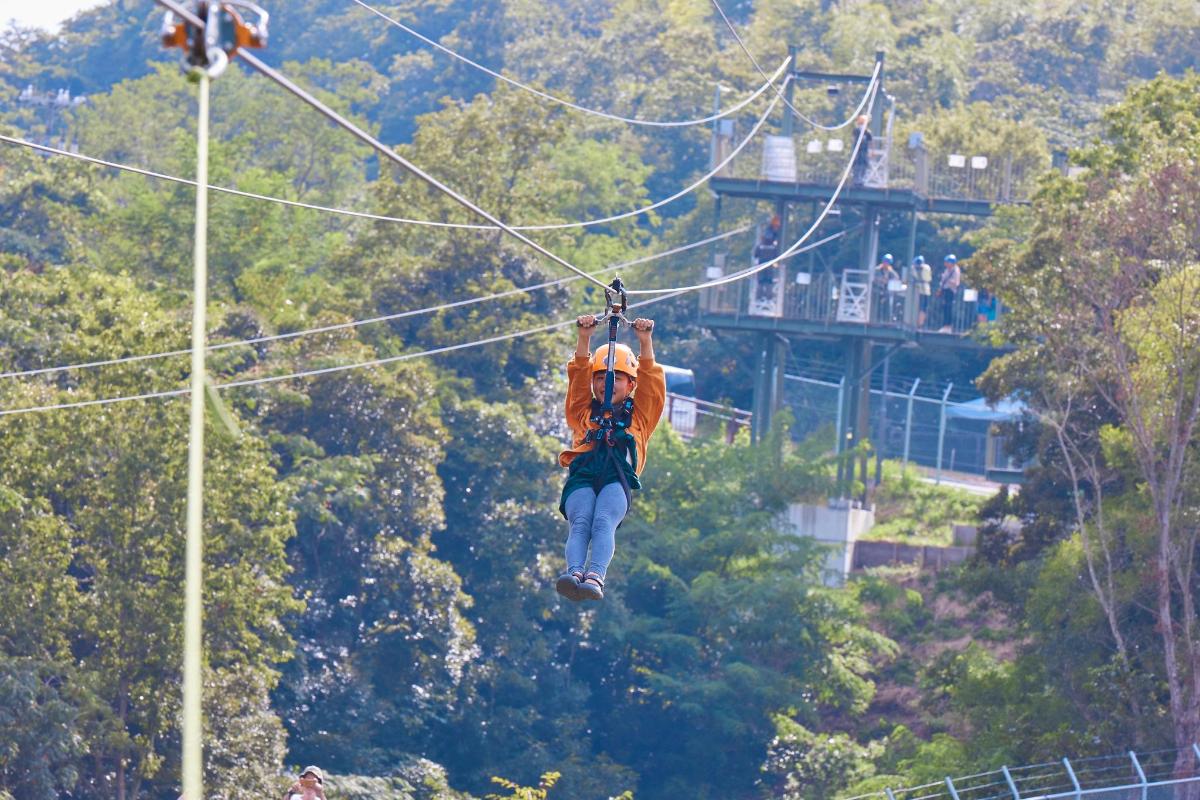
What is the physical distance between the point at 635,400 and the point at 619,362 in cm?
24

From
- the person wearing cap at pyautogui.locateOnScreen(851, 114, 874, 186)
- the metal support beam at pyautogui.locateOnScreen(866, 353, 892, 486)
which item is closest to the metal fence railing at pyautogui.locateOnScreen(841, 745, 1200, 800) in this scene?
the metal support beam at pyautogui.locateOnScreen(866, 353, 892, 486)

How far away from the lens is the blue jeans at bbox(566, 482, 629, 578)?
12242mm

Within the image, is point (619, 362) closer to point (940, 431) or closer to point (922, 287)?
point (922, 287)

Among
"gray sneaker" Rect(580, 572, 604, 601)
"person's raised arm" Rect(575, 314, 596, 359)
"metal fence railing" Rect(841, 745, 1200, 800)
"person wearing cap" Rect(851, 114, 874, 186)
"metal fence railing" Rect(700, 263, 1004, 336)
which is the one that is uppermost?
"person wearing cap" Rect(851, 114, 874, 186)

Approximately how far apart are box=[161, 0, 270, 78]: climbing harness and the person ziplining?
16.7 ft

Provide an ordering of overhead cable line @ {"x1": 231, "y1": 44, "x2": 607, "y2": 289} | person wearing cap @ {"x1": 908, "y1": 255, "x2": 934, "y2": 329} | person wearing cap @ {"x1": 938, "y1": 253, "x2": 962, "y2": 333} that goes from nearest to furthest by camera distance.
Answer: overhead cable line @ {"x1": 231, "y1": 44, "x2": 607, "y2": 289}
person wearing cap @ {"x1": 908, "y1": 255, "x2": 934, "y2": 329}
person wearing cap @ {"x1": 938, "y1": 253, "x2": 962, "y2": 333}

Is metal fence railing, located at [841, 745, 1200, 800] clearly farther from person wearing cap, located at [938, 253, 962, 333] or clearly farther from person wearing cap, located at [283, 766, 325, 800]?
person wearing cap, located at [283, 766, 325, 800]

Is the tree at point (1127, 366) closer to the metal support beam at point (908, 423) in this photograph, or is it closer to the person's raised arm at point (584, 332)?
the metal support beam at point (908, 423)

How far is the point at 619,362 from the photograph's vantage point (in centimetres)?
1274

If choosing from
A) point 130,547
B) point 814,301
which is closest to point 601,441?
point 130,547

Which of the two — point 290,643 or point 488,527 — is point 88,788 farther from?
point 488,527

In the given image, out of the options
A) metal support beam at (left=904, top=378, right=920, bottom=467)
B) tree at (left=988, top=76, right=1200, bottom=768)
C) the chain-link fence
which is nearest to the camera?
tree at (left=988, top=76, right=1200, bottom=768)

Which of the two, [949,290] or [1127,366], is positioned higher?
[949,290]

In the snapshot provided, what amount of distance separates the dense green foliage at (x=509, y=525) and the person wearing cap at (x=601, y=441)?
14.3m
